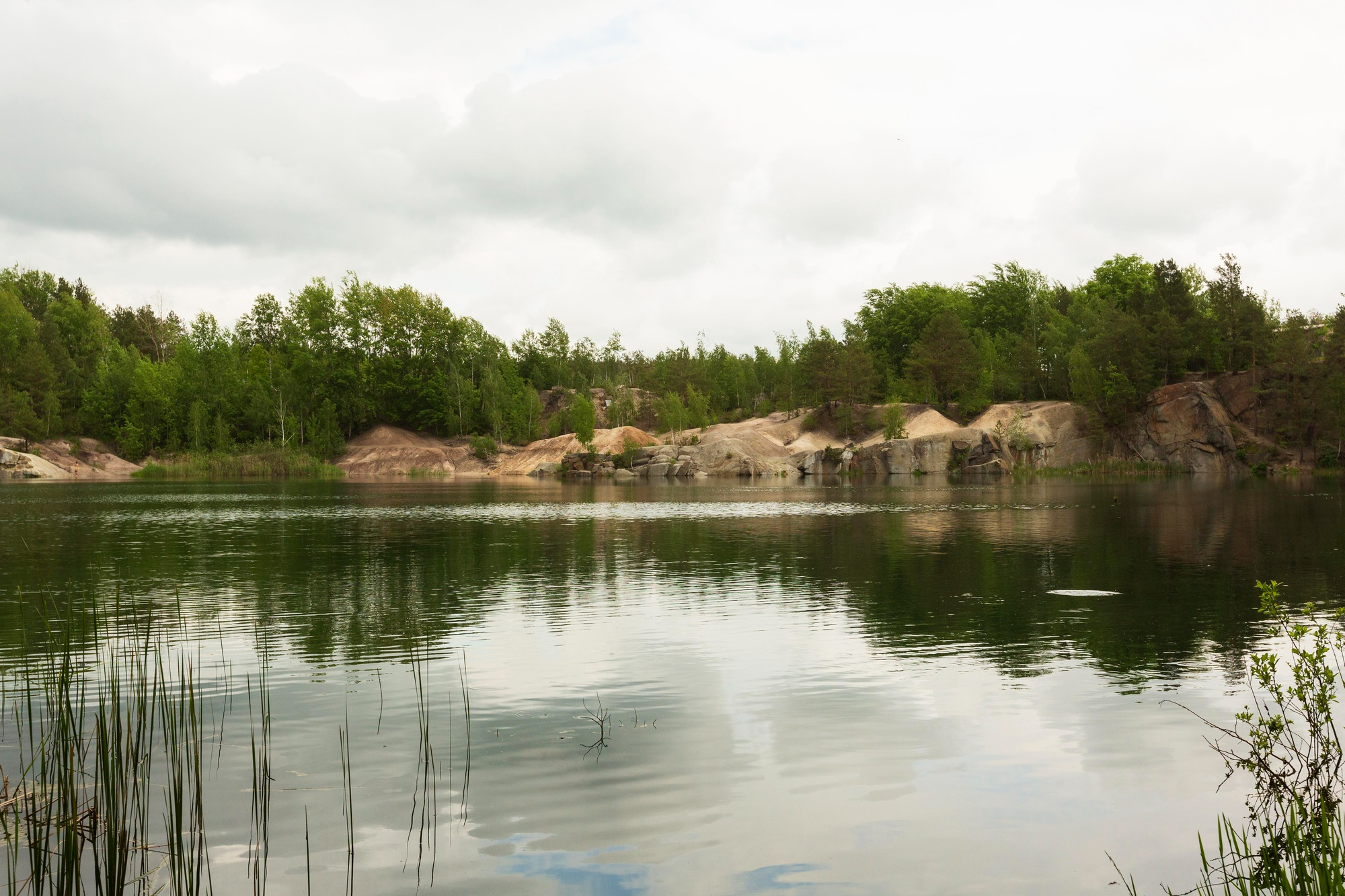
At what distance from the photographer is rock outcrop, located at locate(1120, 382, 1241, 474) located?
84.6 meters

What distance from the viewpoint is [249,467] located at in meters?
100

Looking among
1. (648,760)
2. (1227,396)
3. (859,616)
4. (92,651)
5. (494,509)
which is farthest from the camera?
(1227,396)

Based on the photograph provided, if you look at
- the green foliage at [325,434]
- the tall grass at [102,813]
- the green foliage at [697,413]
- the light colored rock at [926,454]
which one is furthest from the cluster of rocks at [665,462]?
the tall grass at [102,813]

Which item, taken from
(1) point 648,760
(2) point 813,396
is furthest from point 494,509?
(2) point 813,396

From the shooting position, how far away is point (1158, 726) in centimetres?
1092

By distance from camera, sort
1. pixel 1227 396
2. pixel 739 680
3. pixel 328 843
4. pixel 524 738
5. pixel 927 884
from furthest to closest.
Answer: pixel 1227 396, pixel 739 680, pixel 524 738, pixel 328 843, pixel 927 884

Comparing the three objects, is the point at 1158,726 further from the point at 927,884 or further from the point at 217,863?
the point at 217,863

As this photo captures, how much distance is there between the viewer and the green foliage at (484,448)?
115000 millimetres

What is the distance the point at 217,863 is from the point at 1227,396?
97145 millimetres

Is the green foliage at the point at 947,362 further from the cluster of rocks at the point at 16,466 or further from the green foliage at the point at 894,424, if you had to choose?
the cluster of rocks at the point at 16,466

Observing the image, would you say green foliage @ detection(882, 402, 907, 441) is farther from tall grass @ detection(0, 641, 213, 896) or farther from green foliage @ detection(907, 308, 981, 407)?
tall grass @ detection(0, 641, 213, 896)

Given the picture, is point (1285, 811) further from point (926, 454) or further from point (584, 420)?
point (584, 420)

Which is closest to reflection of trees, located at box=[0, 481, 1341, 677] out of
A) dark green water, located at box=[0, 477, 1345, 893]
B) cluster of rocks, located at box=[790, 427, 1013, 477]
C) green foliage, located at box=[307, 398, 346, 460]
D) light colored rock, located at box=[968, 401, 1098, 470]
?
dark green water, located at box=[0, 477, 1345, 893]

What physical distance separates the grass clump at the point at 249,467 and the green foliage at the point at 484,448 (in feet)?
57.0
